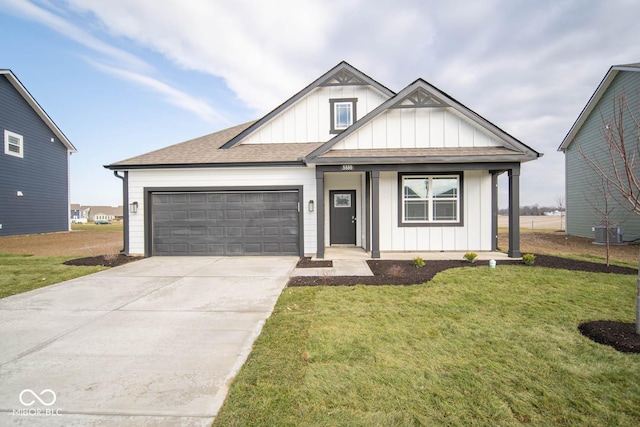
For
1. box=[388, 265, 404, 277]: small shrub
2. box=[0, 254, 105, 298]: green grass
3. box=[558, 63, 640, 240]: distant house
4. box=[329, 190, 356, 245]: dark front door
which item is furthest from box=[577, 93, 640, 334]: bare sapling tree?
box=[0, 254, 105, 298]: green grass

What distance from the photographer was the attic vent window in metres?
11.1

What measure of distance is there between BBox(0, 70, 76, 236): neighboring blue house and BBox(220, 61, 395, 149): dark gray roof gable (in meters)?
13.7

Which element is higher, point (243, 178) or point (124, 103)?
point (124, 103)

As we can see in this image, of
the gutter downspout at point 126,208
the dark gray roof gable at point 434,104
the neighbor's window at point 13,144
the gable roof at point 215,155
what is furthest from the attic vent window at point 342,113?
the neighbor's window at point 13,144

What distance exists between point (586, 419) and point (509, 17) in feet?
42.8

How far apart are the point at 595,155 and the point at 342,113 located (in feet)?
31.6

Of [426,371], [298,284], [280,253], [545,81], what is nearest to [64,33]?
[280,253]

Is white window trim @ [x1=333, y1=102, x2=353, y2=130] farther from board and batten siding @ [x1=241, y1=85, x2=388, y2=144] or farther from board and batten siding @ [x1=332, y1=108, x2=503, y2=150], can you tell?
board and batten siding @ [x1=332, y1=108, x2=503, y2=150]

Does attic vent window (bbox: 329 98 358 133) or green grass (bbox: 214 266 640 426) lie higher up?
attic vent window (bbox: 329 98 358 133)

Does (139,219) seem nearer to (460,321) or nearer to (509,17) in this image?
(460,321)

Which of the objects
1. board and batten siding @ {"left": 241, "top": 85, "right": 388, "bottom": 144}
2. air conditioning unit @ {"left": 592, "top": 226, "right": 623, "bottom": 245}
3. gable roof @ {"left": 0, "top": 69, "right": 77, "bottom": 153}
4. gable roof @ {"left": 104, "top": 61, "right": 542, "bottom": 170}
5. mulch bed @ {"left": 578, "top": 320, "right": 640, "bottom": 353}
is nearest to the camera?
mulch bed @ {"left": 578, "top": 320, "right": 640, "bottom": 353}

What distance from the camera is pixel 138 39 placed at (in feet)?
38.7

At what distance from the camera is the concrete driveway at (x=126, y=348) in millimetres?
2205

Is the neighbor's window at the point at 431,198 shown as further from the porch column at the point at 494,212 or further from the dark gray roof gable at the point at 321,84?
the dark gray roof gable at the point at 321,84
